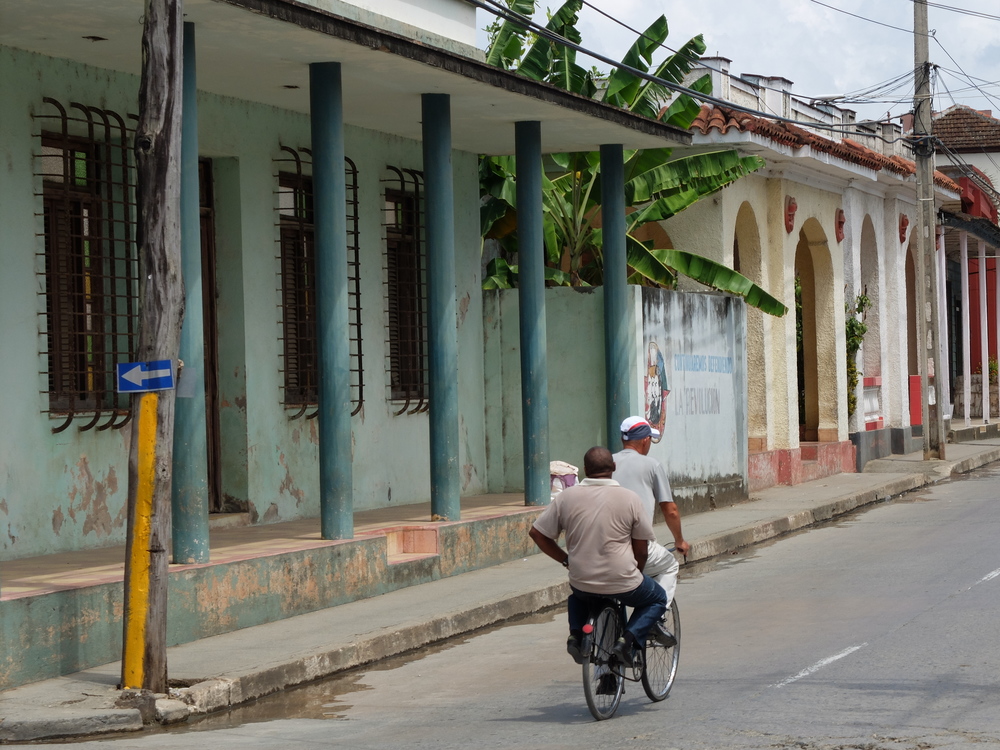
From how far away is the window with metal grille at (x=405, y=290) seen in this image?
50.8ft

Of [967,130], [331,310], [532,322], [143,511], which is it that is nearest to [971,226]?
[967,130]

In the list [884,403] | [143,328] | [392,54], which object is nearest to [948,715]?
[143,328]

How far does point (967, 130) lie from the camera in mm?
47750

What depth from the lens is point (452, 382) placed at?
13195 mm

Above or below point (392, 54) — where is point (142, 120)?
below

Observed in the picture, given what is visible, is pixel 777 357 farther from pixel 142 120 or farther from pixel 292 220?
pixel 142 120

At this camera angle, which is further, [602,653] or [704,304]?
[704,304]

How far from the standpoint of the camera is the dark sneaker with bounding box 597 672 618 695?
746 cm

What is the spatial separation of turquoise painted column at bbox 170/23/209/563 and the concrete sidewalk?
2.47 feet

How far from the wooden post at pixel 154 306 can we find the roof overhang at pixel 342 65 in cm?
135

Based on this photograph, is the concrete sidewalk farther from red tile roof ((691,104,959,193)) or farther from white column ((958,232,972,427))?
white column ((958,232,972,427))

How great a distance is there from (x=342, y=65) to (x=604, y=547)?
5.74 meters

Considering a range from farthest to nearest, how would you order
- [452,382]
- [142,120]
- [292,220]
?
[292,220] < [452,382] < [142,120]

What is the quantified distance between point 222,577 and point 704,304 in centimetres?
1007
